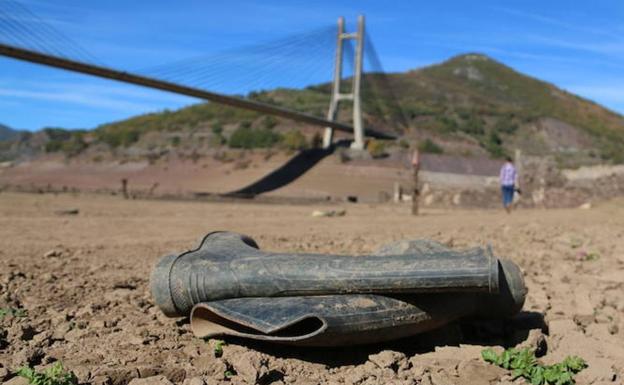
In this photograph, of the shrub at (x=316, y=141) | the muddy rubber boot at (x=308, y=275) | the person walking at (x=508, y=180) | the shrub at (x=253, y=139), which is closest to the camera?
the muddy rubber boot at (x=308, y=275)

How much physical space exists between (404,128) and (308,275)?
36787mm

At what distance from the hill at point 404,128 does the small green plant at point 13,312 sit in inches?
1131

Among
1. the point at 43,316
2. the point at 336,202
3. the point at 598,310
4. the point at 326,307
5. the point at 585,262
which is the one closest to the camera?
the point at 326,307

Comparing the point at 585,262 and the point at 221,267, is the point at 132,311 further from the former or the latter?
the point at 585,262

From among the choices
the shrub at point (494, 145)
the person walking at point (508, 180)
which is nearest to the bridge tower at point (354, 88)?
the shrub at point (494, 145)

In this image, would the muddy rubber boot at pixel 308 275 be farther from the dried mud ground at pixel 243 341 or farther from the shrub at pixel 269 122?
the shrub at pixel 269 122

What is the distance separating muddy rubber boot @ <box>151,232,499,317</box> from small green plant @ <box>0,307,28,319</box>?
31.3 inches

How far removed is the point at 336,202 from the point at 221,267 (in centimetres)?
1758

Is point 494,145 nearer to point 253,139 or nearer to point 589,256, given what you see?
point 253,139

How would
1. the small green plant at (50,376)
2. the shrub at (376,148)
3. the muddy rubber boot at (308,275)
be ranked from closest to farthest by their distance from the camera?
the small green plant at (50,376) < the muddy rubber boot at (308,275) < the shrub at (376,148)

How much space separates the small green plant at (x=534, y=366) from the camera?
308cm

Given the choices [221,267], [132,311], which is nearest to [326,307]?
[221,267]

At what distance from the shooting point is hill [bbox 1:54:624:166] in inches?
Result: 1398

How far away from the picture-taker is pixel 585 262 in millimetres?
6352
